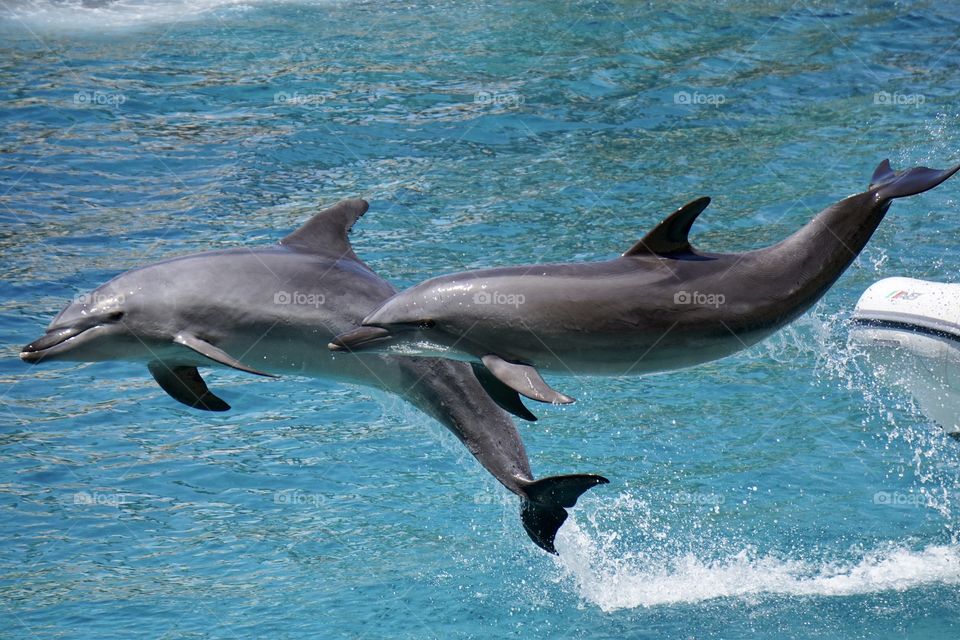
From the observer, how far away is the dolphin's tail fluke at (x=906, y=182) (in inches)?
208

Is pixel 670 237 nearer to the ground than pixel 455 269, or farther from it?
farther from it

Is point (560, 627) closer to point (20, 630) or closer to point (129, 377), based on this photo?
point (20, 630)

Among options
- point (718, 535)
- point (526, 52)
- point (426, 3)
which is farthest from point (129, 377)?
point (426, 3)

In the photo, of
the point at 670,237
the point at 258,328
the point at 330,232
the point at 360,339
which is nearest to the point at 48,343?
the point at 258,328

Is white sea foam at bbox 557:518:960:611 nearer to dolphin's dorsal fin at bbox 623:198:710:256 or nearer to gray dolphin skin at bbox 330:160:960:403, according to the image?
gray dolphin skin at bbox 330:160:960:403

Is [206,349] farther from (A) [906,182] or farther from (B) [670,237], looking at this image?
(A) [906,182]

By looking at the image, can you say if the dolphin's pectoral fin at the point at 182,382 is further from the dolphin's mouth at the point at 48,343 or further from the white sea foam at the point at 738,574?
the white sea foam at the point at 738,574

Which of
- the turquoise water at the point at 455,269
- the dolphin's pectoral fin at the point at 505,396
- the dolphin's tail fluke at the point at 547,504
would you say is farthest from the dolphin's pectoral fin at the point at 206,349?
the turquoise water at the point at 455,269

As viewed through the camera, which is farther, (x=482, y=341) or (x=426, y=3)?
(x=426, y=3)

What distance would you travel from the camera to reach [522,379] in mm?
5207

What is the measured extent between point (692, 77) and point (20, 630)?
12.2 m

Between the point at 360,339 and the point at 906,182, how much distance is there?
257 centimetres

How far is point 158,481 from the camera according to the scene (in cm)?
A: 885

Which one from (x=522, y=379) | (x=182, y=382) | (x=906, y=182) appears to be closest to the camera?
(x=522, y=379)
